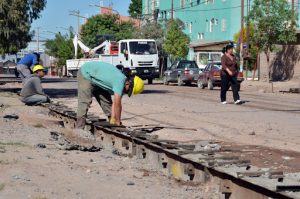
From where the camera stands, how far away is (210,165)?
790 centimetres

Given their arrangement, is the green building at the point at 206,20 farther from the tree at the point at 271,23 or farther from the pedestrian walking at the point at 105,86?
the pedestrian walking at the point at 105,86

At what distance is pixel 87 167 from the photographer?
8.85 meters

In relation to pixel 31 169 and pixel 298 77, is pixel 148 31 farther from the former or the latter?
pixel 31 169

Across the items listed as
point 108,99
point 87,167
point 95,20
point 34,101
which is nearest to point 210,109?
point 34,101

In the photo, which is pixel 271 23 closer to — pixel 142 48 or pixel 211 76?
pixel 142 48

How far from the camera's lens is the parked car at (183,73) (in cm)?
4234

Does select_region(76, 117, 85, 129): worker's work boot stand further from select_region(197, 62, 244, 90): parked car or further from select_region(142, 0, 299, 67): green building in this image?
select_region(142, 0, 299, 67): green building

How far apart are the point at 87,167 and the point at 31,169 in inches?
34.1

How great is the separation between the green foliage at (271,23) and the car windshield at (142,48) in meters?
8.48

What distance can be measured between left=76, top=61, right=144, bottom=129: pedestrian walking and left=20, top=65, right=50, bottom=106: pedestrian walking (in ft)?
16.1

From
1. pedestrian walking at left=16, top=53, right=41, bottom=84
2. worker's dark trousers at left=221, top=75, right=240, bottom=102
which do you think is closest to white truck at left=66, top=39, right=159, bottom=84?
pedestrian walking at left=16, top=53, right=41, bottom=84

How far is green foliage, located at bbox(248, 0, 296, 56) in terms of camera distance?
45.4 metres

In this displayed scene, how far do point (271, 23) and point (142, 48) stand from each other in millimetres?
9825

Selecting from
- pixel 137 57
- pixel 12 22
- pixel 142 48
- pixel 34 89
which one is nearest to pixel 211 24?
pixel 142 48
